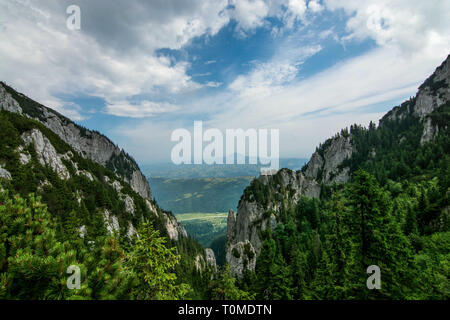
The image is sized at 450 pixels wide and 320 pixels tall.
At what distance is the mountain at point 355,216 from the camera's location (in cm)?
1478

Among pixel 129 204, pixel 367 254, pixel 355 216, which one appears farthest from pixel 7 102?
pixel 367 254

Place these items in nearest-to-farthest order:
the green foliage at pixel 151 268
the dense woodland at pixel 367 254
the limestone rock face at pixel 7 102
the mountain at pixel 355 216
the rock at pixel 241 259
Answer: the green foliage at pixel 151 268
the dense woodland at pixel 367 254
the mountain at pixel 355 216
the rock at pixel 241 259
the limestone rock face at pixel 7 102

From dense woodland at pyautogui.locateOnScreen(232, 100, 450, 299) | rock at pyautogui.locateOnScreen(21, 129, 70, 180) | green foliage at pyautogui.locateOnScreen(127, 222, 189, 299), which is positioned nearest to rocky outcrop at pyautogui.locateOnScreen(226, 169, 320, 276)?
dense woodland at pyautogui.locateOnScreen(232, 100, 450, 299)

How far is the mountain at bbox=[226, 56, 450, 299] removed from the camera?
1478 cm

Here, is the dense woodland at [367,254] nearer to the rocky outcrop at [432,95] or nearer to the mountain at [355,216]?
the mountain at [355,216]

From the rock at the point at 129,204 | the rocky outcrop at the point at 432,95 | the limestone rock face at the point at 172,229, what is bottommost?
the limestone rock face at the point at 172,229

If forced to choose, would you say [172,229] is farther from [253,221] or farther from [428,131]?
[428,131]

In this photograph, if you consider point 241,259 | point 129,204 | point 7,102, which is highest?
point 7,102

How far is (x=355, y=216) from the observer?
15.5m

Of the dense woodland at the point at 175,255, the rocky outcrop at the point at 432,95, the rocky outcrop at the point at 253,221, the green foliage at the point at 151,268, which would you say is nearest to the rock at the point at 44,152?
the dense woodland at the point at 175,255

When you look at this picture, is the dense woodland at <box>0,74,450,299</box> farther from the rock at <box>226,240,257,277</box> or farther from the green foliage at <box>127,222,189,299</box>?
the rock at <box>226,240,257,277</box>

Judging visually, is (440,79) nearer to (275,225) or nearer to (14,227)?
(275,225)
